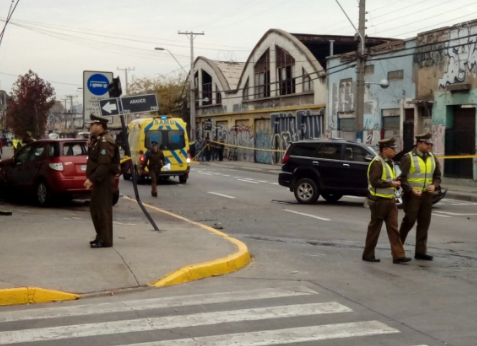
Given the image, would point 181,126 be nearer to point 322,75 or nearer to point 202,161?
point 322,75

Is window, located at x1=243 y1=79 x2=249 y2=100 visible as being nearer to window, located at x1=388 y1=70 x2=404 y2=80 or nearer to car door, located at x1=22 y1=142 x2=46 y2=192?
window, located at x1=388 y1=70 x2=404 y2=80

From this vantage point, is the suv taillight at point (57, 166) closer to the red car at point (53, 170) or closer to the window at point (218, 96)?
the red car at point (53, 170)

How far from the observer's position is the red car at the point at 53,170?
16938 millimetres

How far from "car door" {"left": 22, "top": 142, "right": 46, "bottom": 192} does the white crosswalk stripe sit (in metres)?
10.5

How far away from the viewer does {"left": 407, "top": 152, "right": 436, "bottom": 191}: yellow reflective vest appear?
406 inches

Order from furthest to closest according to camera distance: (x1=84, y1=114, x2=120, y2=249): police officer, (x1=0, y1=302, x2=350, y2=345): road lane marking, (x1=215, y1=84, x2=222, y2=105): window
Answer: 1. (x1=215, y1=84, x2=222, y2=105): window
2. (x1=84, y1=114, x2=120, y2=249): police officer
3. (x1=0, y1=302, x2=350, y2=345): road lane marking

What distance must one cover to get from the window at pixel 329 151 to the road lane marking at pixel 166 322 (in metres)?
11.7

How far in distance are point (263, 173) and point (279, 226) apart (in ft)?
74.9

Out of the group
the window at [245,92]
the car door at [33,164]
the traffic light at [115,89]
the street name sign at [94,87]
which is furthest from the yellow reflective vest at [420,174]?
the window at [245,92]

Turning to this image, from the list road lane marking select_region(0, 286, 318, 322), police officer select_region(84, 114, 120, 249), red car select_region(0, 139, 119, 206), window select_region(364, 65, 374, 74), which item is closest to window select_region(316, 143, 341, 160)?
red car select_region(0, 139, 119, 206)

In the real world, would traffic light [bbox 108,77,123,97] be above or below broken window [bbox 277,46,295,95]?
below

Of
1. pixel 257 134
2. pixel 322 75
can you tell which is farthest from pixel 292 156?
pixel 257 134

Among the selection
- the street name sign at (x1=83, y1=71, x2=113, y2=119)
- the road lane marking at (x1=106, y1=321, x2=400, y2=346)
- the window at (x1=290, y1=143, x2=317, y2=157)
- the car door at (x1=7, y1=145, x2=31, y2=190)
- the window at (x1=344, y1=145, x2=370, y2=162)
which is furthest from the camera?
the window at (x1=290, y1=143, x2=317, y2=157)

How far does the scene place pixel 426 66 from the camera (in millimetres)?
29188
